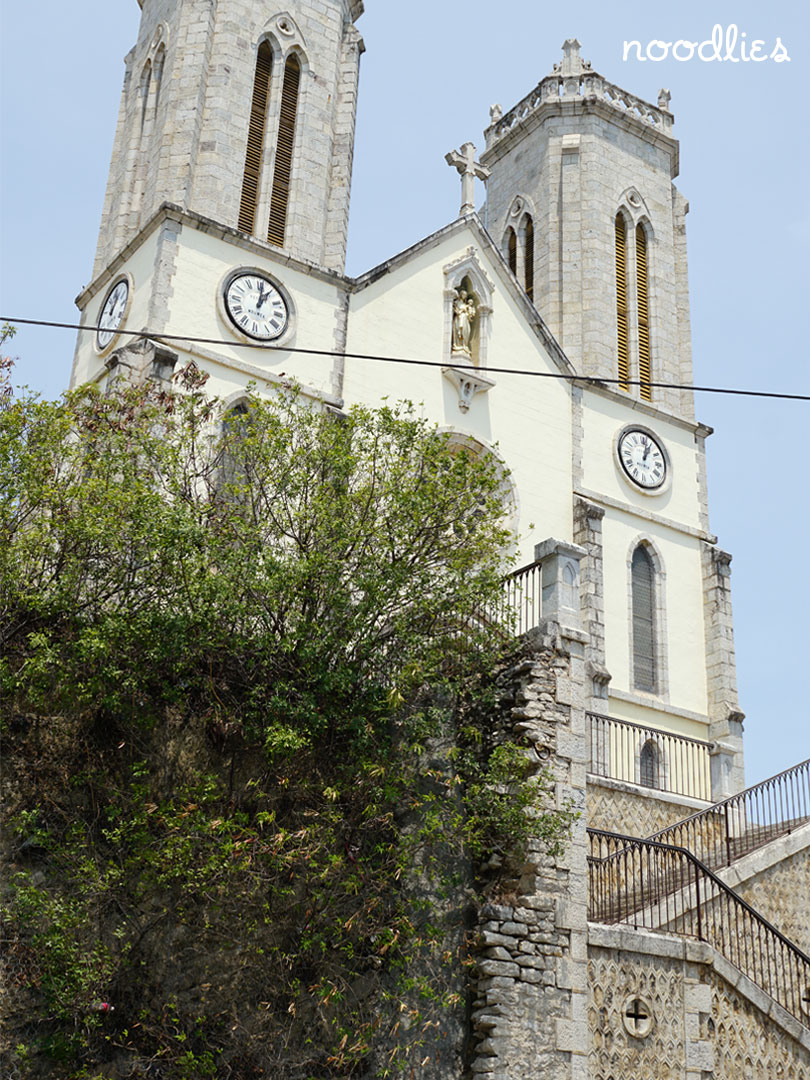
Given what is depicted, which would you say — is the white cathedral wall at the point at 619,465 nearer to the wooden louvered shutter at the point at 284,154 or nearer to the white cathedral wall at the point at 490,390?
the white cathedral wall at the point at 490,390

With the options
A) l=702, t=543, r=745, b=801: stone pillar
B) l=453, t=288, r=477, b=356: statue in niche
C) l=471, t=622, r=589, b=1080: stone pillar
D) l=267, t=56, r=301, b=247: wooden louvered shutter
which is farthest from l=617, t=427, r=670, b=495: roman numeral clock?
l=471, t=622, r=589, b=1080: stone pillar

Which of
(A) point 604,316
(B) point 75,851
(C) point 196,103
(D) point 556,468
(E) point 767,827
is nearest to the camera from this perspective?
(B) point 75,851

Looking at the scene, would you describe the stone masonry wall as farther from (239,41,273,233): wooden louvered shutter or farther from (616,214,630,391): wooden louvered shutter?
(239,41,273,233): wooden louvered shutter

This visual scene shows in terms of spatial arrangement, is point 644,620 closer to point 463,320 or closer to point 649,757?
point 649,757

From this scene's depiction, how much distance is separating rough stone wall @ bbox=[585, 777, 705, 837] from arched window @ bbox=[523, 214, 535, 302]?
11921mm

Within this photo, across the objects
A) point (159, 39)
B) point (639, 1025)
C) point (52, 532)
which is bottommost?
point (639, 1025)

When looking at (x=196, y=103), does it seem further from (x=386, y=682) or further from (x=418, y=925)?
(x=418, y=925)

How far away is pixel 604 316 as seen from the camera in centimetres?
2516

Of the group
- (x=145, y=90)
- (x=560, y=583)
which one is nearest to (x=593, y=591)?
(x=560, y=583)

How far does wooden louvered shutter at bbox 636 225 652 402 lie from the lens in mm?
25370

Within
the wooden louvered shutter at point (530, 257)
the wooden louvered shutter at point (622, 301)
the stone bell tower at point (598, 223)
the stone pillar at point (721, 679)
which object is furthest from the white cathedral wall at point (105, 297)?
the stone pillar at point (721, 679)

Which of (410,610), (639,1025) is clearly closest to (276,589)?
(410,610)

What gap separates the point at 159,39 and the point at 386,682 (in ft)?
50.0

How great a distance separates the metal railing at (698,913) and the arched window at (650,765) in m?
6.49
